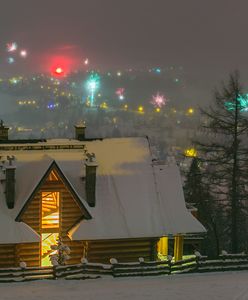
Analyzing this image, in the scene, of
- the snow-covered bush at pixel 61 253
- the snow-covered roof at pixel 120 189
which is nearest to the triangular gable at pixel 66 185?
the snow-covered roof at pixel 120 189

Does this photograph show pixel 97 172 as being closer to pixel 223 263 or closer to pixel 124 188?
pixel 124 188

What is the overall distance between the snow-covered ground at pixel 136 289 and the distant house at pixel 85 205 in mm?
2221

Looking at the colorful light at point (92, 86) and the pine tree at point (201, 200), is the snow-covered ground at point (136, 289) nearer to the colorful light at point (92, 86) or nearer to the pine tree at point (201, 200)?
the pine tree at point (201, 200)

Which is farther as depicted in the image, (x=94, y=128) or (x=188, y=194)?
(x=94, y=128)

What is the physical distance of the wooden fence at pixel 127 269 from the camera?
→ 2116cm

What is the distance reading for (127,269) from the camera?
22125 mm

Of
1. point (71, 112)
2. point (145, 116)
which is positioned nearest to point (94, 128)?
point (71, 112)

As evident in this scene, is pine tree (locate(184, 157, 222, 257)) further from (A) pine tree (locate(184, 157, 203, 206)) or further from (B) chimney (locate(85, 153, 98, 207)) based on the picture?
(B) chimney (locate(85, 153, 98, 207))

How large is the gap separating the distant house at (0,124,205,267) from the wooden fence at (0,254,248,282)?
4.87 feet

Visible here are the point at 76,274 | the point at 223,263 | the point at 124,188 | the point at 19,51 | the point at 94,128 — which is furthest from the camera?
the point at 19,51

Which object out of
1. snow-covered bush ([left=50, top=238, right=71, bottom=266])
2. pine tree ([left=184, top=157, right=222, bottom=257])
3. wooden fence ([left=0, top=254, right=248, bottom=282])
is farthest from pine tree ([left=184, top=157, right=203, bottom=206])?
snow-covered bush ([left=50, top=238, right=71, bottom=266])

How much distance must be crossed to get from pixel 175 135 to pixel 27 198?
407 ft

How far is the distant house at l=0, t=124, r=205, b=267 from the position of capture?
2317 cm

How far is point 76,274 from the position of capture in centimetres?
2178
